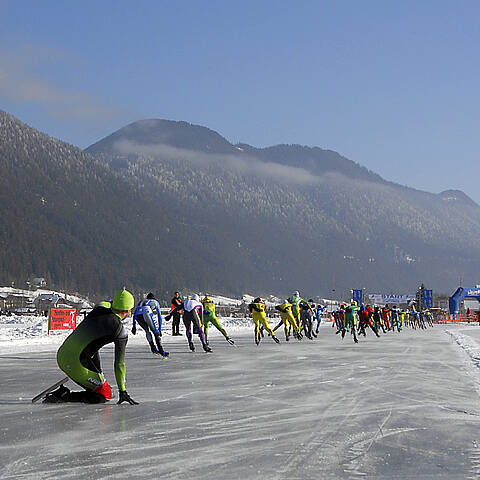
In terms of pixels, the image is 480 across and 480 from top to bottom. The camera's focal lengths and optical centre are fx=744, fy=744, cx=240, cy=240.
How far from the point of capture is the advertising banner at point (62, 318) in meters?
29.3

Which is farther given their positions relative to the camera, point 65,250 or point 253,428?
point 65,250

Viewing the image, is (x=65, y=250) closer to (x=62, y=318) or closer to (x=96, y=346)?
(x=62, y=318)

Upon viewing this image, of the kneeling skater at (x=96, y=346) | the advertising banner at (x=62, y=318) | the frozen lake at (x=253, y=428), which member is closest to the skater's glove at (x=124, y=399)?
the kneeling skater at (x=96, y=346)

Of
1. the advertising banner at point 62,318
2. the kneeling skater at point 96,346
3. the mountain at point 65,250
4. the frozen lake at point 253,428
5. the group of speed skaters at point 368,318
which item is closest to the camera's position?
the frozen lake at point 253,428

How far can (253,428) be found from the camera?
6.99 m

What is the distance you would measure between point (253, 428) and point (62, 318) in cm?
2410

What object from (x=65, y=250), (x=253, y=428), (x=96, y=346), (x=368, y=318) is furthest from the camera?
(x=65, y=250)

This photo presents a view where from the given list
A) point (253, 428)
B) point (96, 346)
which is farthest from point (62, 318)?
point (253, 428)

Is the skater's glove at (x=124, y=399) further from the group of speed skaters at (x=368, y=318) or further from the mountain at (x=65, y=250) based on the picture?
the mountain at (x=65, y=250)

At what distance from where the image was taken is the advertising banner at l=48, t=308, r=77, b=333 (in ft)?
96.2

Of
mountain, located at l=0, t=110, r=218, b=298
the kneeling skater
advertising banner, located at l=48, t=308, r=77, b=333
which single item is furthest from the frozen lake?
mountain, located at l=0, t=110, r=218, b=298

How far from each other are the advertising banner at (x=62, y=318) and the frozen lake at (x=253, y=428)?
648 inches

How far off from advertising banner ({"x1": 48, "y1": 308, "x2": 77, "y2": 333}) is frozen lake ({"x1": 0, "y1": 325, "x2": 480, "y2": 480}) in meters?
16.5

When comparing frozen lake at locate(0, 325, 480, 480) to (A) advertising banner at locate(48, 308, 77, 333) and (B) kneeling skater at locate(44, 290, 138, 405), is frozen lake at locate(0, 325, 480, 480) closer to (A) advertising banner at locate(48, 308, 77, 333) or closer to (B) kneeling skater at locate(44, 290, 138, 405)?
(B) kneeling skater at locate(44, 290, 138, 405)
